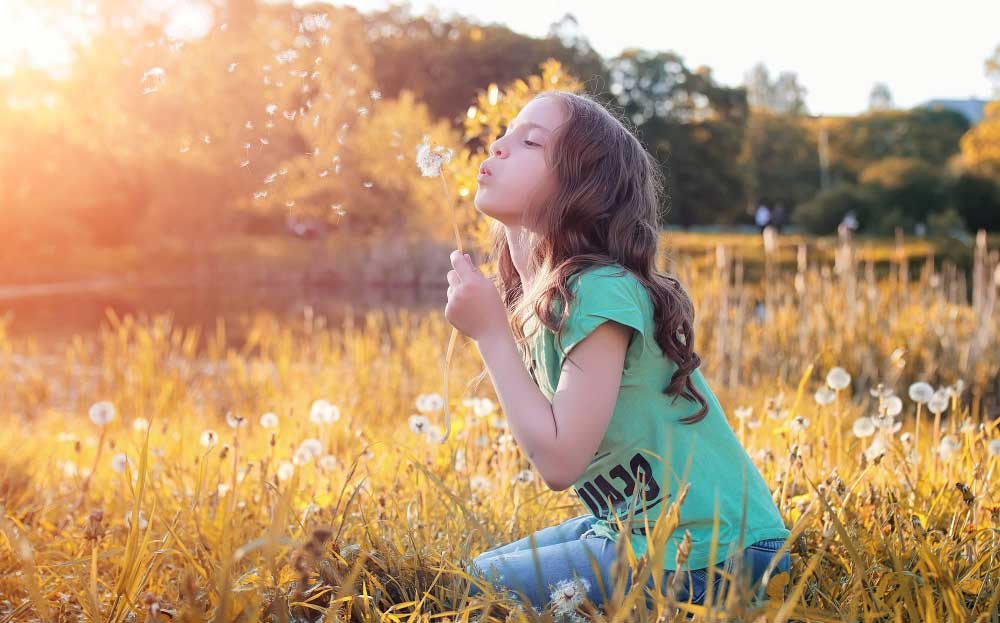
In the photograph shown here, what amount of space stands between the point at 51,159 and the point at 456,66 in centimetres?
1425

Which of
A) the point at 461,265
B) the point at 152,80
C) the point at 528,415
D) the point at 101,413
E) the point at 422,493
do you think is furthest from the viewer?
the point at 101,413

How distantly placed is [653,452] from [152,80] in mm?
1553

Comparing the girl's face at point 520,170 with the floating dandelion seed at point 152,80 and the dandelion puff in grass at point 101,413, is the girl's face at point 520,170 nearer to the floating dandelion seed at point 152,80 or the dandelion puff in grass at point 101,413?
the floating dandelion seed at point 152,80

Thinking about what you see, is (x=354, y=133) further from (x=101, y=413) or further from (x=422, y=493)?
(x=422, y=493)

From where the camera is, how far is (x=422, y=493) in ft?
7.52

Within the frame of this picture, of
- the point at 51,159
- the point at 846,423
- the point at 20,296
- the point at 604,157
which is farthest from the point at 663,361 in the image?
the point at 51,159

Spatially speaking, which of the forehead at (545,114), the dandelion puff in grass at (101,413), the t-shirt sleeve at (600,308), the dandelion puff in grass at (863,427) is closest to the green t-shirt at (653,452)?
the t-shirt sleeve at (600,308)

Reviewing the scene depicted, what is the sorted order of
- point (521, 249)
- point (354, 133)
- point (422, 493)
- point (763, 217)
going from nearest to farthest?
1. point (521, 249)
2. point (422, 493)
3. point (354, 133)
4. point (763, 217)

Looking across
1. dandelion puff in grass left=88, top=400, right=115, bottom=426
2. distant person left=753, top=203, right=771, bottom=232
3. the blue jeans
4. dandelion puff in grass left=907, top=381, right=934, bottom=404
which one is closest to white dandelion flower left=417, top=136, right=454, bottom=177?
the blue jeans

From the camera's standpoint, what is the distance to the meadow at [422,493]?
4.85 feet

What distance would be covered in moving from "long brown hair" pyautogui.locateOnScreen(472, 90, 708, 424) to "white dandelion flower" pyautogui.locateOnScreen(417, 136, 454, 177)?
196mm

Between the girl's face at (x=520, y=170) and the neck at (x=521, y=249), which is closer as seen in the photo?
the girl's face at (x=520, y=170)

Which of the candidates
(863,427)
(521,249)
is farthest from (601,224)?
(863,427)

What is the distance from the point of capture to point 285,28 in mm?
2703
